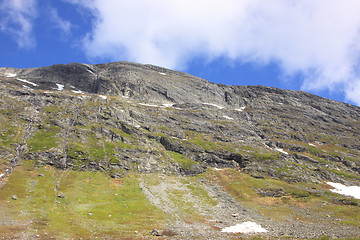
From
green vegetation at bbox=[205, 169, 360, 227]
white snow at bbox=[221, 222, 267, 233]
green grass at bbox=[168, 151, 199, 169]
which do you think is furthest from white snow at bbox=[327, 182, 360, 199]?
white snow at bbox=[221, 222, 267, 233]

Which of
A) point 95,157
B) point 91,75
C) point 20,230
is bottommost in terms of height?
point 20,230

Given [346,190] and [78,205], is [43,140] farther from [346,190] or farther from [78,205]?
[346,190]

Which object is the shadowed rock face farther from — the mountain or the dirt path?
the dirt path

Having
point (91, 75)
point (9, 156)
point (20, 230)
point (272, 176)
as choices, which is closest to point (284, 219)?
point (272, 176)

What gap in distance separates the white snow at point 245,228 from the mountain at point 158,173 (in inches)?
54.7

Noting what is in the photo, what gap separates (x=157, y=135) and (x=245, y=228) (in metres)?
66.2

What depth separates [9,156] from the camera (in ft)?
208

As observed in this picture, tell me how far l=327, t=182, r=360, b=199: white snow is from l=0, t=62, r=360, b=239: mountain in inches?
139

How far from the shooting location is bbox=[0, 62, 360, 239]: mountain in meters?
40.0

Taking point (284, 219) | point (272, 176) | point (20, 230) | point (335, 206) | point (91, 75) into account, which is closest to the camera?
point (20, 230)

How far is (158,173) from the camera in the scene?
3007 inches

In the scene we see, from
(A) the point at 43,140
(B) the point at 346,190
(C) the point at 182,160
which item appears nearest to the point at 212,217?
(C) the point at 182,160

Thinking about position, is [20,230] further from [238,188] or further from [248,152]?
[248,152]

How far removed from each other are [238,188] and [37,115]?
86662 millimetres
